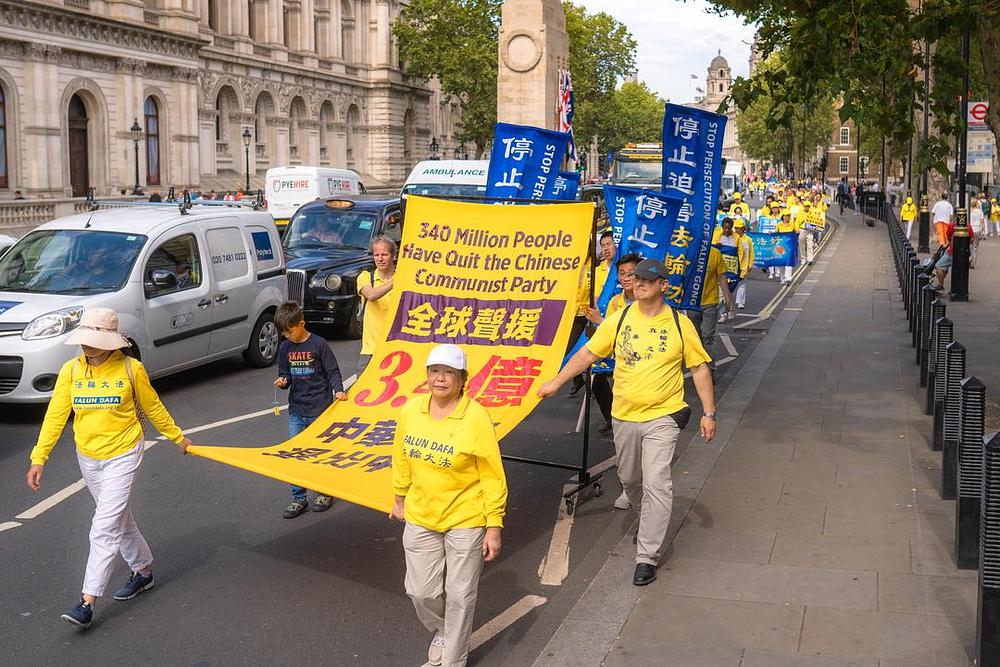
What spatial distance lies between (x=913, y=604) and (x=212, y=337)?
Answer: 28.8 feet

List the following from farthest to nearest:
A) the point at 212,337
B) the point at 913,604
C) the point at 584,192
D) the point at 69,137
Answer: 1. the point at 69,137
2. the point at 584,192
3. the point at 212,337
4. the point at 913,604

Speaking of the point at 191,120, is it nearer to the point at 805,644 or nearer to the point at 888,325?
the point at 888,325

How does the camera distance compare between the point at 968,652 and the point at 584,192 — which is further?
the point at 584,192

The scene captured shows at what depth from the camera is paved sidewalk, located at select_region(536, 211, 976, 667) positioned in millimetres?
5652

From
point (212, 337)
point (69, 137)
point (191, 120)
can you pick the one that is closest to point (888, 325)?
point (212, 337)

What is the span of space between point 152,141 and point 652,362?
47448mm

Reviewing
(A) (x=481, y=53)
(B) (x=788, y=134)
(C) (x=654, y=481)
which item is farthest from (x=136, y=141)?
(B) (x=788, y=134)

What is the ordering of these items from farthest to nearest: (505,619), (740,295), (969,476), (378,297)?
(740,295), (378,297), (969,476), (505,619)

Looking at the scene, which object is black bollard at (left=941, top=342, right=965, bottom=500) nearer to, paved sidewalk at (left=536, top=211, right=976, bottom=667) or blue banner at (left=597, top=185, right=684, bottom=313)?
paved sidewalk at (left=536, top=211, right=976, bottom=667)

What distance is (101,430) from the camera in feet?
20.0

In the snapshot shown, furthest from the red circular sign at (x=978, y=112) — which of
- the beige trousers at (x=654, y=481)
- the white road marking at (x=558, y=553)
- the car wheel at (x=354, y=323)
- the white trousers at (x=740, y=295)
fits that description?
the beige trousers at (x=654, y=481)

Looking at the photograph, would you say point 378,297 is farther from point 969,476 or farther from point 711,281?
point 711,281

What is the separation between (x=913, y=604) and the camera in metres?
6.18

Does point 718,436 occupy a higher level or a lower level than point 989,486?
lower
